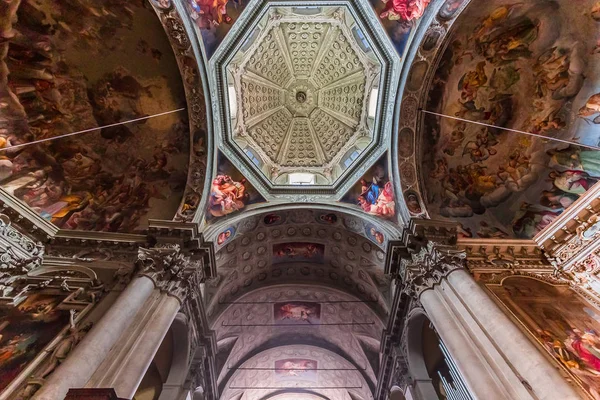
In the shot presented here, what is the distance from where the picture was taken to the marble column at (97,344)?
5855 millimetres

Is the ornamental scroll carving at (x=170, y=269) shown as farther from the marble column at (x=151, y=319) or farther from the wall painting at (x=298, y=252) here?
the wall painting at (x=298, y=252)

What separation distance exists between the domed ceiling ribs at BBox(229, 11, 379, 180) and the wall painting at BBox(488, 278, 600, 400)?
891 cm

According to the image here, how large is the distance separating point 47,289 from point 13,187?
148 inches

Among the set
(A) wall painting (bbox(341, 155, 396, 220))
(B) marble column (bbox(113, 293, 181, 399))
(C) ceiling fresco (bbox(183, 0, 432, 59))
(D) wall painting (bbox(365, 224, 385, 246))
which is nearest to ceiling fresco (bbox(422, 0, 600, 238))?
(C) ceiling fresco (bbox(183, 0, 432, 59))

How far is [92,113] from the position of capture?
1217 centimetres

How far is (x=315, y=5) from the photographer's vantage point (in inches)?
538

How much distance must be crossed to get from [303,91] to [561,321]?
14.1m

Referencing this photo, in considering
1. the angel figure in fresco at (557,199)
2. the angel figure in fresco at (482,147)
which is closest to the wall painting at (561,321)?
the angel figure in fresco at (557,199)

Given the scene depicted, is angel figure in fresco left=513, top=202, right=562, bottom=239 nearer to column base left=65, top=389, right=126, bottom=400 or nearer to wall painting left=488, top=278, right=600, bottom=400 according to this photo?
wall painting left=488, top=278, right=600, bottom=400

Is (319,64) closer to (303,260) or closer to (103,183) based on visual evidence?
(303,260)

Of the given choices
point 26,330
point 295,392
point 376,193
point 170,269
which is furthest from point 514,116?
point 295,392

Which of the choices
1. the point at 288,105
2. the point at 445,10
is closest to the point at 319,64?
the point at 288,105

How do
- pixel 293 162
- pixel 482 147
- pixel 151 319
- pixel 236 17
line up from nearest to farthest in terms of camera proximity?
pixel 151 319 → pixel 236 17 → pixel 482 147 → pixel 293 162

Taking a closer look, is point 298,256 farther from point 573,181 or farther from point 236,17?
point 573,181
